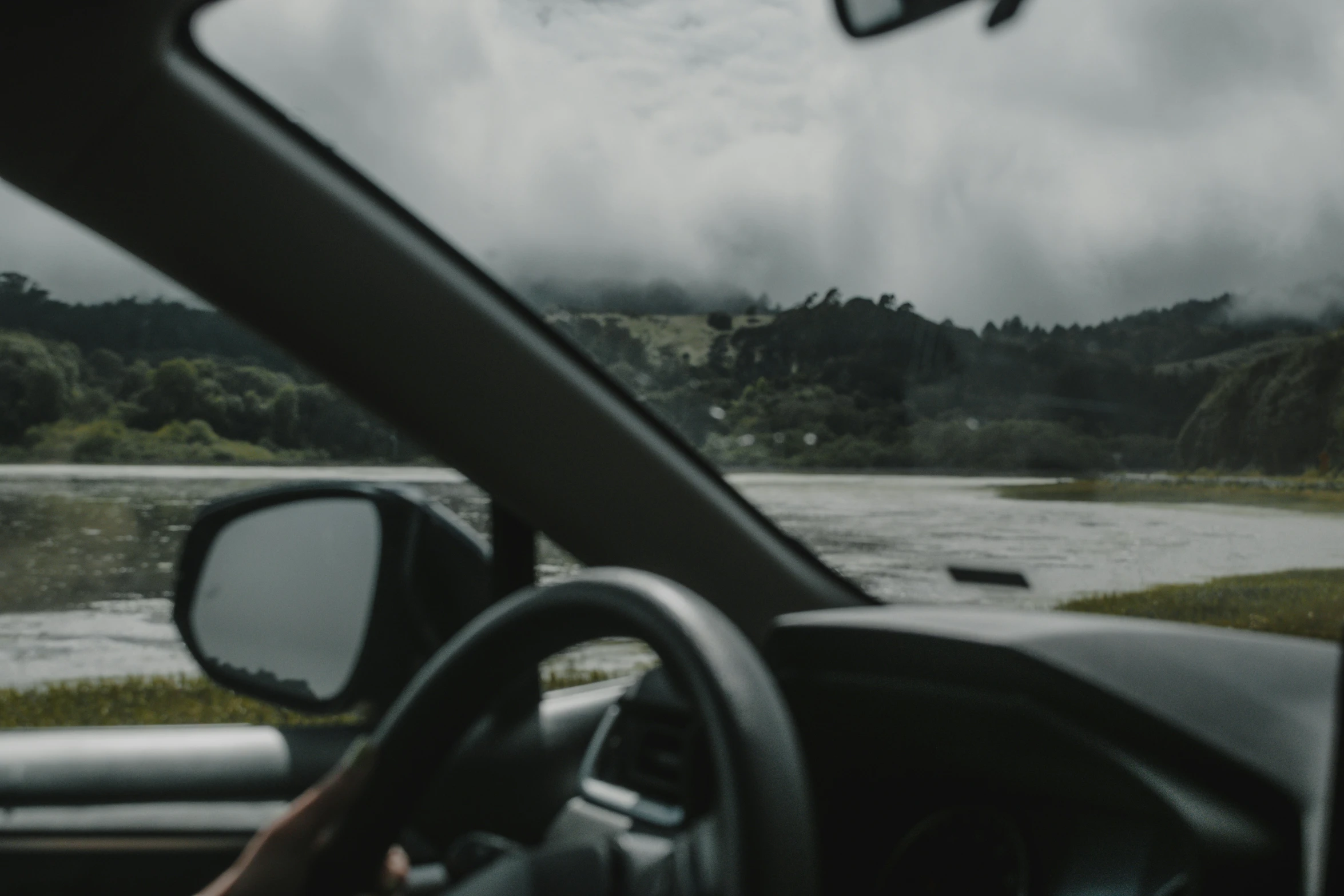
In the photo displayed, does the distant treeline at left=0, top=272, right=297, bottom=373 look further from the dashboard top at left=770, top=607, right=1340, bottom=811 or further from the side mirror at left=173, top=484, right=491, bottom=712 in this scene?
the dashboard top at left=770, top=607, right=1340, bottom=811

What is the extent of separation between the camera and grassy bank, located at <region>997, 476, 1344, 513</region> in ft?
6.83

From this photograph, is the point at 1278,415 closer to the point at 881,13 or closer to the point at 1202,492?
the point at 1202,492

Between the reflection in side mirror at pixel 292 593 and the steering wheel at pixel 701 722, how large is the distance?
112cm

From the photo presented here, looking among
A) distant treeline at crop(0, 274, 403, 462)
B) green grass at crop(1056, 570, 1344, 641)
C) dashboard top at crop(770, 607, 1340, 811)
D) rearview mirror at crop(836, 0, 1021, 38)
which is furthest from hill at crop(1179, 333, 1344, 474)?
distant treeline at crop(0, 274, 403, 462)

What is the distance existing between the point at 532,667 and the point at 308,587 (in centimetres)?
134

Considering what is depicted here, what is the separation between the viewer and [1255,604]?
2.14 m

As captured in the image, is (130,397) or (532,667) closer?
(532,667)

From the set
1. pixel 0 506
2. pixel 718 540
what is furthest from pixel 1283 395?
pixel 0 506

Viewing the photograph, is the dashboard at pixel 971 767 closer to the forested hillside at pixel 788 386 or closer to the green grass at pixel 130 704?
the green grass at pixel 130 704

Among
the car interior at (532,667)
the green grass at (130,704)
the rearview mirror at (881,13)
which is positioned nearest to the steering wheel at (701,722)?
the car interior at (532,667)

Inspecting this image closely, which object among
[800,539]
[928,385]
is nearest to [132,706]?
[800,539]

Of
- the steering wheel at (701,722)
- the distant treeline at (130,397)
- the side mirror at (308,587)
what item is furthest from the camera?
the distant treeline at (130,397)

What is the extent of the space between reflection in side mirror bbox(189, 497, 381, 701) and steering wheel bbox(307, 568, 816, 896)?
1.12 m

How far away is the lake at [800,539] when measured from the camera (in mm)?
2367
